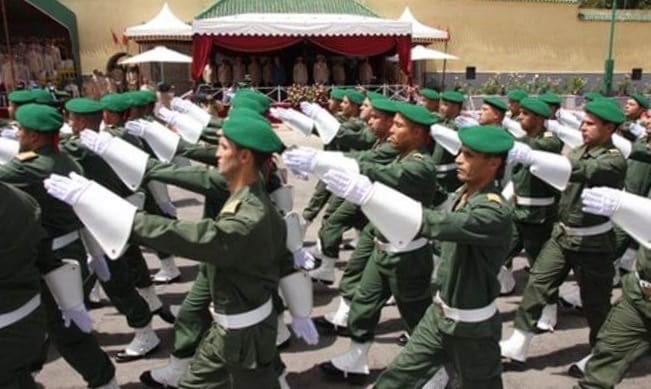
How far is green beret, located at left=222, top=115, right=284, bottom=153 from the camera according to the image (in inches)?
116

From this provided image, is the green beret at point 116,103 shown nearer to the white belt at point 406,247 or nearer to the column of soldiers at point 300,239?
the column of soldiers at point 300,239

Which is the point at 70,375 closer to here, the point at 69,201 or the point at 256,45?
the point at 69,201

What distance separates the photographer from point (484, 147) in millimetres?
3322

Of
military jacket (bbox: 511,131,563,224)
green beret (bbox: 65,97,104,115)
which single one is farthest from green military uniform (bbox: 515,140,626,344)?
green beret (bbox: 65,97,104,115)

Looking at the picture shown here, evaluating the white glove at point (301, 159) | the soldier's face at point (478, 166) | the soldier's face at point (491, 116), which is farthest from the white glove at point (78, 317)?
the soldier's face at point (491, 116)

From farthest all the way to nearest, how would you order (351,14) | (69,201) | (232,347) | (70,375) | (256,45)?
(351,14)
(256,45)
(70,375)
(232,347)
(69,201)

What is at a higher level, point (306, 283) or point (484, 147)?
point (484, 147)

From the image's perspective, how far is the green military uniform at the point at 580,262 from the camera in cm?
469

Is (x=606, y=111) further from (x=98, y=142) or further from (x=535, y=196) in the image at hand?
(x=98, y=142)

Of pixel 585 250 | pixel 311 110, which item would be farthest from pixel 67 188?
pixel 311 110

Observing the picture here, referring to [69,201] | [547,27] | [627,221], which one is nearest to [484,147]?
[627,221]

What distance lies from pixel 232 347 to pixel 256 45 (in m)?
17.5

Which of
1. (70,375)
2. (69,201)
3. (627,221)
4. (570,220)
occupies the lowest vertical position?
(70,375)

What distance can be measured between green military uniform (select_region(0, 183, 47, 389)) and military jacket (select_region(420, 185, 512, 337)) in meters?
1.94
